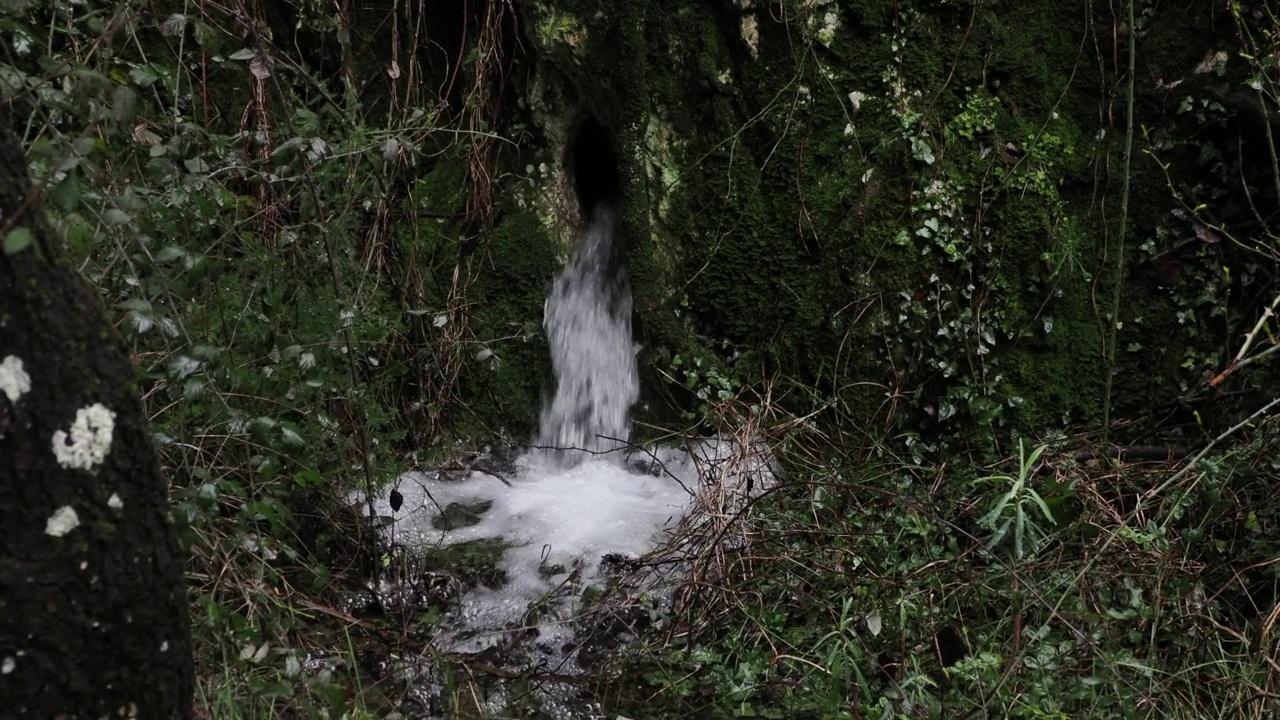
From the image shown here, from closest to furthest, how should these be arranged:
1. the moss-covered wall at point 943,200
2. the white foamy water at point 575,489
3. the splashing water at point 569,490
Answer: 1. the white foamy water at point 575,489
2. the splashing water at point 569,490
3. the moss-covered wall at point 943,200

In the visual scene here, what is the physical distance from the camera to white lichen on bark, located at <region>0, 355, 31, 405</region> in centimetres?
109

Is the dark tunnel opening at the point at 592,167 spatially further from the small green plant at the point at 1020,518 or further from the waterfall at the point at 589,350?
the small green plant at the point at 1020,518

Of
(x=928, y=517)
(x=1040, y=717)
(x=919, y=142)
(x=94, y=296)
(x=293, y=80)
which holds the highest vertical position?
(x=919, y=142)

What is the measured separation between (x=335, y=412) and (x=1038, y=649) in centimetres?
231

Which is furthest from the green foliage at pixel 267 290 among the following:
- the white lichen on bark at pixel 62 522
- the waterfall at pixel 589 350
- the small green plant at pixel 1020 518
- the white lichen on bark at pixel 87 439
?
the small green plant at pixel 1020 518

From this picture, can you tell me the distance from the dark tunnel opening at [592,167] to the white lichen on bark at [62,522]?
3.71 meters

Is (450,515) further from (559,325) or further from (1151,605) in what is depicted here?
(1151,605)

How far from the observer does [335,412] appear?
128 inches

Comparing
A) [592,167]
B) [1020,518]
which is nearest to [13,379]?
[1020,518]

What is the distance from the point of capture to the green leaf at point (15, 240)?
1062 mm

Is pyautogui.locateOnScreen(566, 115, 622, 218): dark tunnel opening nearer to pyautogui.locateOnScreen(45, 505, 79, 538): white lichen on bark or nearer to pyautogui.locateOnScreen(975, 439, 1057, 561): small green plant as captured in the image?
Result: pyautogui.locateOnScreen(975, 439, 1057, 561): small green plant

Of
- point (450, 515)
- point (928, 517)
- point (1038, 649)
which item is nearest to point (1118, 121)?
point (928, 517)

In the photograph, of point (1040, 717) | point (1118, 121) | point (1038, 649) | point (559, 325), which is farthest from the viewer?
point (559, 325)

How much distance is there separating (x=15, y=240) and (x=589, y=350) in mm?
3537
